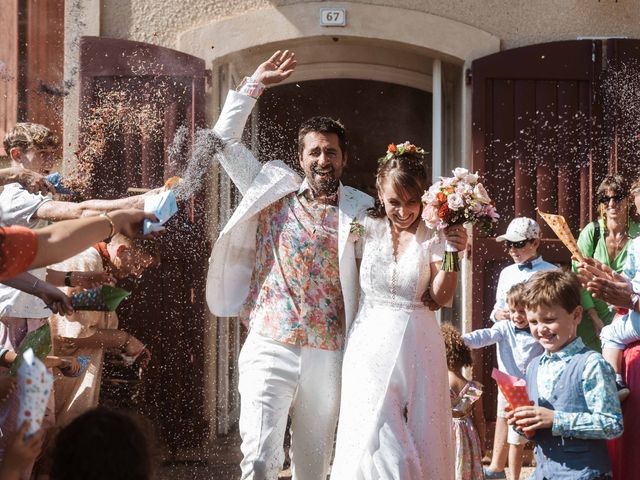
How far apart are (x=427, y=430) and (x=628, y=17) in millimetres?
4279

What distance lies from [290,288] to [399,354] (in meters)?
0.60

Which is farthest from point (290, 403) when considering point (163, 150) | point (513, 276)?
point (163, 150)

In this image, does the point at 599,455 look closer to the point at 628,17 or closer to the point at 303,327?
the point at 303,327

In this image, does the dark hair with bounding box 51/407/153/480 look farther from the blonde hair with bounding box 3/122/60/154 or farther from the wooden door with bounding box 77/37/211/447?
the wooden door with bounding box 77/37/211/447

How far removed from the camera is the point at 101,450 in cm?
258

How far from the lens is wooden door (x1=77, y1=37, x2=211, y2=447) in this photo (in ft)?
23.4

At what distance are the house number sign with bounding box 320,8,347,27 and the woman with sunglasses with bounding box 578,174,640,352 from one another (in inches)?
89.5

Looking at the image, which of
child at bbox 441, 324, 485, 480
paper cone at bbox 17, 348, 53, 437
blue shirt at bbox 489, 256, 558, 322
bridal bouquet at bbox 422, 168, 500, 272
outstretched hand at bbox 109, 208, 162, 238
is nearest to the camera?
paper cone at bbox 17, 348, 53, 437

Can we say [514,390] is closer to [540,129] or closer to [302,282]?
[302,282]

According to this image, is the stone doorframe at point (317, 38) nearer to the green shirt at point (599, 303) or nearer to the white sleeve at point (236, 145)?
the green shirt at point (599, 303)

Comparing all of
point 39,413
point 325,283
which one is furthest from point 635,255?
point 39,413

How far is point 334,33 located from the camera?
738 centimetres

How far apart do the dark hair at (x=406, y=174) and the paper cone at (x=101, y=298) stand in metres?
1.31

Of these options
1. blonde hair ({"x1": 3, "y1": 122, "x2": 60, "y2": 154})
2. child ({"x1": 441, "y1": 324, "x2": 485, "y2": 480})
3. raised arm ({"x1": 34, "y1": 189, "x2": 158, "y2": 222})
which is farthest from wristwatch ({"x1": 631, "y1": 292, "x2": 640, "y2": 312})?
blonde hair ({"x1": 3, "y1": 122, "x2": 60, "y2": 154})
